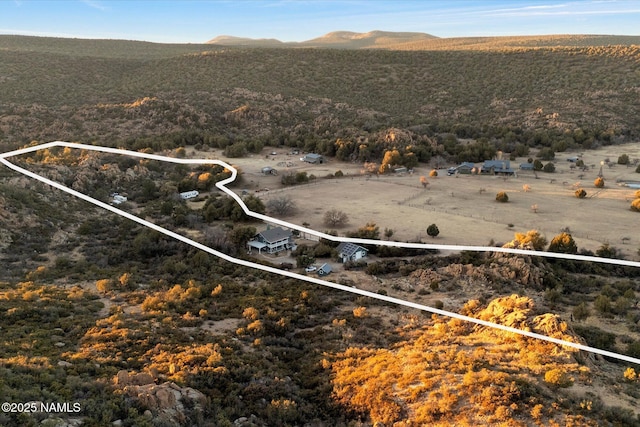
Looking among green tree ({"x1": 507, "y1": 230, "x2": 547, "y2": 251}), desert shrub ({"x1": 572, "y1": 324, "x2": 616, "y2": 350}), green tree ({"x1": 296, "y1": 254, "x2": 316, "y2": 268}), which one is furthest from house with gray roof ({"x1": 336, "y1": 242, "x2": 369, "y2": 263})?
desert shrub ({"x1": 572, "y1": 324, "x2": 616, "y2": 350})

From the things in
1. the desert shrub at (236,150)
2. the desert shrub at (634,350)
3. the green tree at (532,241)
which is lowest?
the desert shrub at (634,350)

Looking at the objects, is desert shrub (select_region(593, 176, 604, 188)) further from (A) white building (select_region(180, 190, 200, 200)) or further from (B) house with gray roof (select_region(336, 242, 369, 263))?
(A) white building (select_region(180, 190, 200, 200))

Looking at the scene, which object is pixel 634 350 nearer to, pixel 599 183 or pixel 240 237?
pixel 240 237

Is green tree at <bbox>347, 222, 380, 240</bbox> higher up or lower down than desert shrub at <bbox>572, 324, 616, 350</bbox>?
lower down

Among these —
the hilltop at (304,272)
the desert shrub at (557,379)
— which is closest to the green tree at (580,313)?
the hilltop at (304,272)

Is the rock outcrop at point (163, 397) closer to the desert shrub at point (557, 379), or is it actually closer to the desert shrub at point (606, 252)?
the desert shrub at point (557, 379)

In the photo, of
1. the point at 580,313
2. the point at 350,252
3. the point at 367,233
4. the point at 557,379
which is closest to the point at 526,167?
the point at 367,233
